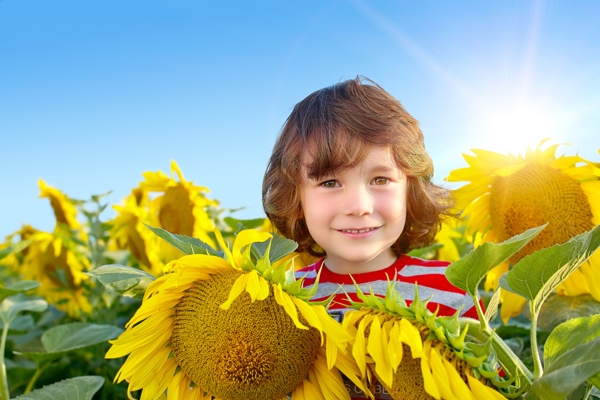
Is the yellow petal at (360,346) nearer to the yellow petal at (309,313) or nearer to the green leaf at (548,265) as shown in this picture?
the yellow petal at (309,313)

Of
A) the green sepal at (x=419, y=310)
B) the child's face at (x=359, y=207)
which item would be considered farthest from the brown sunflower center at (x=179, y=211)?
the green sepal at (x=419, y=310)

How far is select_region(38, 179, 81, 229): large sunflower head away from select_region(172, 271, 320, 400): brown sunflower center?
116 inches

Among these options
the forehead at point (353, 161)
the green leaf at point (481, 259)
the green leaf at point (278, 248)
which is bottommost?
the green leaf at point (278, 248)

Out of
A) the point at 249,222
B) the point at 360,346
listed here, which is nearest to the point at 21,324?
the point at 249,222

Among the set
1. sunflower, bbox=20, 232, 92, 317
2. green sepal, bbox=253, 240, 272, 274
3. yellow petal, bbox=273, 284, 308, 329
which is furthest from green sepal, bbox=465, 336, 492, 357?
sunflower, bbox=20, 232, 92, 317

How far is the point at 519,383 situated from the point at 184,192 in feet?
7.82

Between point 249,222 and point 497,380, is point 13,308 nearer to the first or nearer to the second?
point 249,222

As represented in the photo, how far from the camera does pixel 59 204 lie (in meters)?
4.02

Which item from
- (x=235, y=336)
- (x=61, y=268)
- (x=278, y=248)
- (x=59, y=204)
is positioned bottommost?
(x=61, y=268)

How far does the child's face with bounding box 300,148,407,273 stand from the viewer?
1.76 m

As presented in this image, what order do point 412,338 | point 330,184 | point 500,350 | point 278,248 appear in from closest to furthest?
point 412,338 < point 500,350 < point 278,248 < point 330,184

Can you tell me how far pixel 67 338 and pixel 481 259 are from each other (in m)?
1.77

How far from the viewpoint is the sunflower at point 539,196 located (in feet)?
6.88

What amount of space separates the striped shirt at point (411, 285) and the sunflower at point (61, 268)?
1.96 meters
